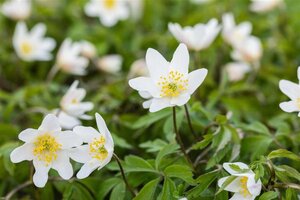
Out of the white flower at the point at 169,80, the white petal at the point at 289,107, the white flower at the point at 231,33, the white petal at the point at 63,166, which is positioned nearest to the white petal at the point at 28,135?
the white petal at the point at 63,166

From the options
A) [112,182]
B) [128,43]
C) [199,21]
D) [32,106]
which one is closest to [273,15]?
[199,21]

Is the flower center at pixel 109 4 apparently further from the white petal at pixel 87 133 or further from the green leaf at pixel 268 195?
the green leaf at pixel 268 195

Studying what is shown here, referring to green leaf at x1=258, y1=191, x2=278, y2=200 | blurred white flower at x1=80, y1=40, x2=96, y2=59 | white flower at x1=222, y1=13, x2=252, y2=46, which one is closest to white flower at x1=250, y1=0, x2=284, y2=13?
white flower at x1=222, y1=13, x2=252, y2=46

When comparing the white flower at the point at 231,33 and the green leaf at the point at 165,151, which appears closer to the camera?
the green leaf at the point at 165,151

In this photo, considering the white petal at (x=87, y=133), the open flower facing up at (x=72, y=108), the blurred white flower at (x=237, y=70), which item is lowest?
the blurred white flower at (x=237, y=70)

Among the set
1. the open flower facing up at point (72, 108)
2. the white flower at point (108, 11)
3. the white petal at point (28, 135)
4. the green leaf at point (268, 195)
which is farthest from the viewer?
the white flower at point (108, 11)
